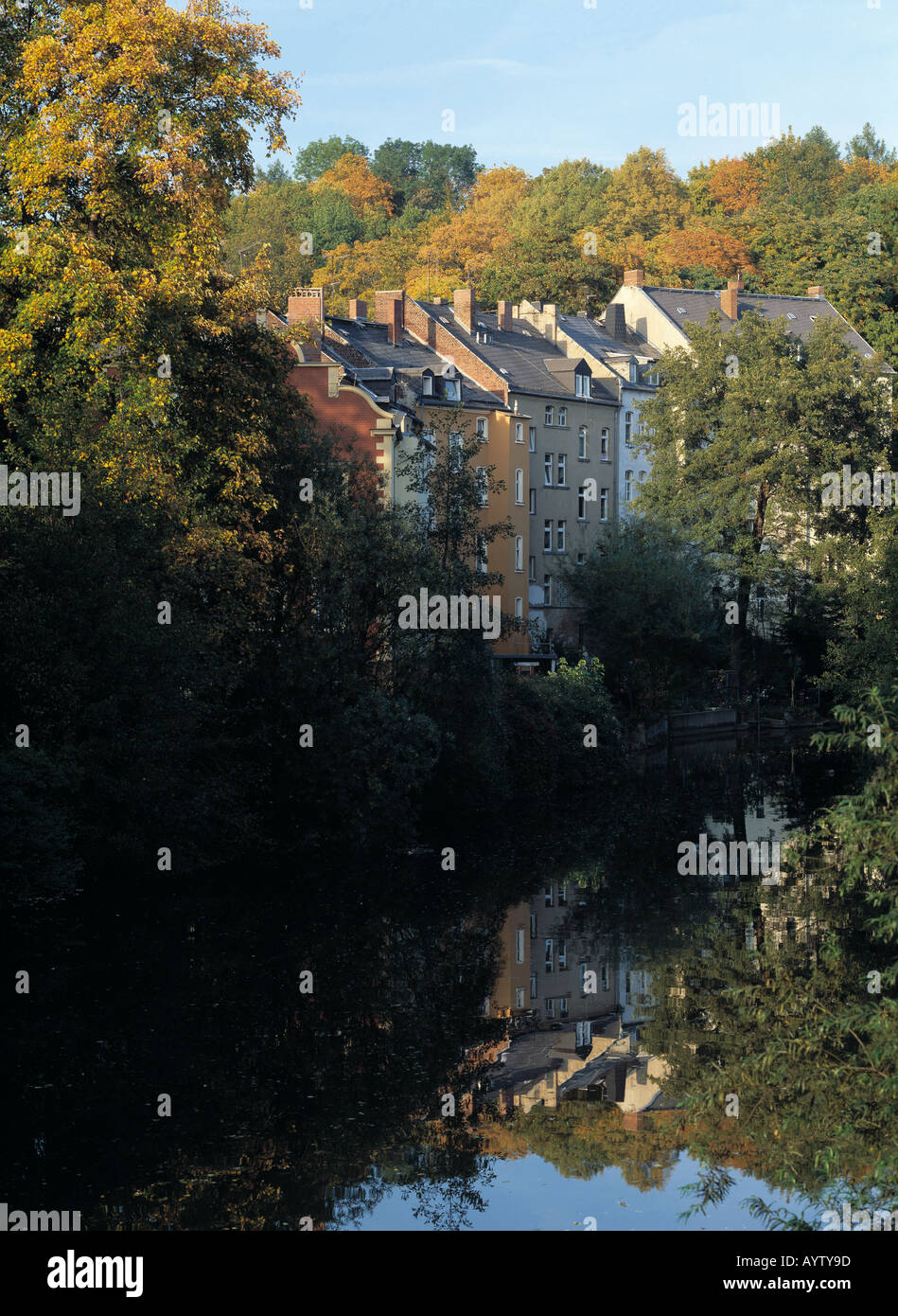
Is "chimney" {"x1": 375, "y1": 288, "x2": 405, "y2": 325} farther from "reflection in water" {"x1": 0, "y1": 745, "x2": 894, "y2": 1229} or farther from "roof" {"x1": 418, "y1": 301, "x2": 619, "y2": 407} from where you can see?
"reflection in water" {"x1": 0, "y1": 745, "x2": 894, "y2": 1229}

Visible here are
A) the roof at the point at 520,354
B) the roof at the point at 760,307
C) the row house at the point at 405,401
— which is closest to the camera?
the row house at the point at 405,401

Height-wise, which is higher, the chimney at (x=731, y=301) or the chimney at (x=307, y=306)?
the chimney at (x=731, y=301)

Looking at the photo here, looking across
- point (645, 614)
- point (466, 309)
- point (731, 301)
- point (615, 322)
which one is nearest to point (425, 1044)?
point (645, 614)

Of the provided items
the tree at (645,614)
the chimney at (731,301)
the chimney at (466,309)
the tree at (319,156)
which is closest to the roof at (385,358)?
the chimney at (466,309)

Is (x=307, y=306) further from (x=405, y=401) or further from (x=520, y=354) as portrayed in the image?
(x=520, y=354)

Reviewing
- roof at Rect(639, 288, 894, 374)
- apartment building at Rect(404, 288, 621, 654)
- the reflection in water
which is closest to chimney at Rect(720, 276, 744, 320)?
roof at Rect(639, 288, 894, 374)

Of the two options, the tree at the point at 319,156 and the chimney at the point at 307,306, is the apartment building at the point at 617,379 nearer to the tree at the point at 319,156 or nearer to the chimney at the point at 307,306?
the chimney at the point at 307,306
